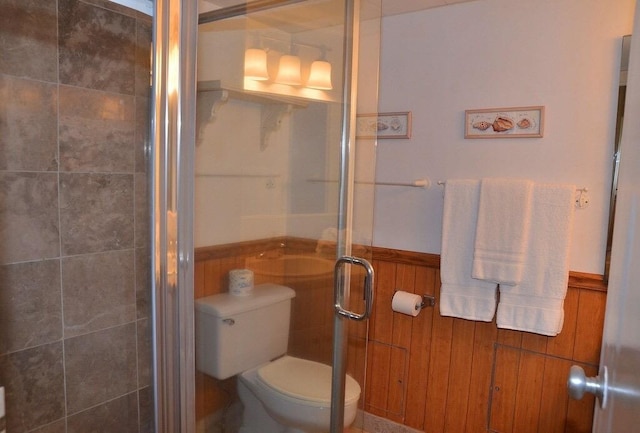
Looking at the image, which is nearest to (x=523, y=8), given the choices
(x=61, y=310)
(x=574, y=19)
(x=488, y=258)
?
(x=574, y=19)

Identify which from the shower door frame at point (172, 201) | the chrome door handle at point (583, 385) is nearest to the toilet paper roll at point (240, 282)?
the shower door frame at point (172, 201)

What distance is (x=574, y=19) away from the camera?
6.15ft

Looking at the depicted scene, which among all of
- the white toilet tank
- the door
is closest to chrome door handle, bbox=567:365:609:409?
the door

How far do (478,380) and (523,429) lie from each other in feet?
0.89

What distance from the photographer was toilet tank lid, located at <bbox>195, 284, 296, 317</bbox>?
1.57 meters

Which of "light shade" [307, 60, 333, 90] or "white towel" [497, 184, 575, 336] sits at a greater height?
"light shade" [307, 60, 333, 90]

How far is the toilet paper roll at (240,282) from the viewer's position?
65.8 inches

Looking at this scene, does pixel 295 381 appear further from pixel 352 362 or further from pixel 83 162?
pixel 83 162

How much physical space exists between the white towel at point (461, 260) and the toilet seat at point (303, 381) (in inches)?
24.2

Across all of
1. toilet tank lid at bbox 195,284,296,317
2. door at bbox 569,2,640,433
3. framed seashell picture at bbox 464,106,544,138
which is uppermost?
framed seashell picture at bbox 464,106,544,138

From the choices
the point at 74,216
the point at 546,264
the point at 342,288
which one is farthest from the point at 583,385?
the point at 74,216

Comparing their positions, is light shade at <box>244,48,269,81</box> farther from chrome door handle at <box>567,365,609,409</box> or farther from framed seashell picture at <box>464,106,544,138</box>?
chrome door handle at <box>567,365,609,409</box>

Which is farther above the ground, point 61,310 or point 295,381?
point 61,310

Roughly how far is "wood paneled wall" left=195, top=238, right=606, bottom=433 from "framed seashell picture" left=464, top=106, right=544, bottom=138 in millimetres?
640
